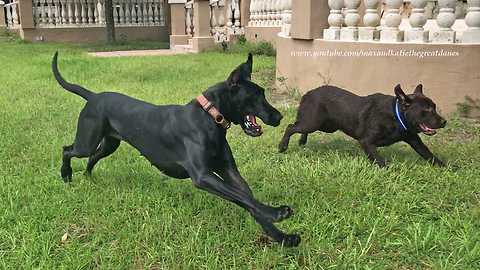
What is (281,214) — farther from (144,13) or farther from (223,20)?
(144,13)

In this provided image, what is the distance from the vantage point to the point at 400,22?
235 inches

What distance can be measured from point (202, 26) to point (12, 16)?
1000 centimetres

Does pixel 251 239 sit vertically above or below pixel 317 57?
below

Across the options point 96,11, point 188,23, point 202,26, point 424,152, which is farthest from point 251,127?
point 96,11

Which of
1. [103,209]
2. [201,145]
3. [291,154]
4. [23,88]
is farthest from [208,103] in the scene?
[23,88]

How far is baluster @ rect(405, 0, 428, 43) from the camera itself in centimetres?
571

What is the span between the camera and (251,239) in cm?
295

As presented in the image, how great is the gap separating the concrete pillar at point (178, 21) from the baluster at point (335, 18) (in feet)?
32.2

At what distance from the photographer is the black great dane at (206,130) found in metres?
2.71

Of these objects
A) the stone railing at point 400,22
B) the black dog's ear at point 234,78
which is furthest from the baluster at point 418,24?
the black dog's ear at point 234,78

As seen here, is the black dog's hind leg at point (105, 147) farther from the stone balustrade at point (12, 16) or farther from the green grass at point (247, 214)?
the stone balustrade at point (12, 16)

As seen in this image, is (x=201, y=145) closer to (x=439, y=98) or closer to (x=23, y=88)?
(x=439, y=98)

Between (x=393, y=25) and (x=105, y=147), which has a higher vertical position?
(x=393, y=25)

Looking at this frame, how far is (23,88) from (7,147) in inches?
151
